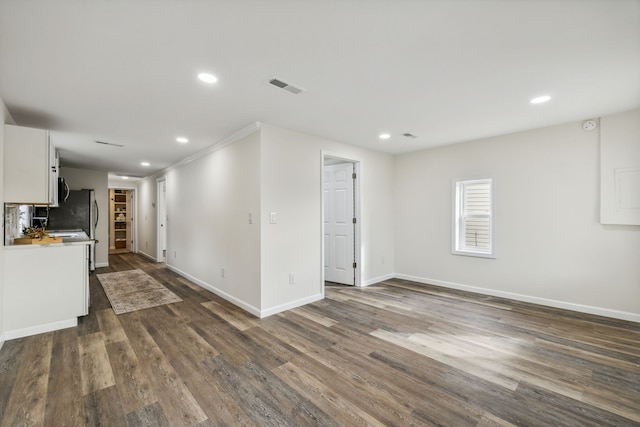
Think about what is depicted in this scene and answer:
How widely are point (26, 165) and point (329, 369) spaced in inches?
146

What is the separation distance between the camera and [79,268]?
10.7ft

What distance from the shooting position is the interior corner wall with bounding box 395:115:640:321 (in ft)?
11.0

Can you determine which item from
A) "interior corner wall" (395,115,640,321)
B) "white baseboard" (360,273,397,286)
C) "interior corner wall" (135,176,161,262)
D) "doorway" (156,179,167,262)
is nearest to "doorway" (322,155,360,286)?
"white baseboard" (360,273,397,286)

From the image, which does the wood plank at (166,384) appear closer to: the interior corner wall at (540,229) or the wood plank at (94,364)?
the wood plank at (94,364)

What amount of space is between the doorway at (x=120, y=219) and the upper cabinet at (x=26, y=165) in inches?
284

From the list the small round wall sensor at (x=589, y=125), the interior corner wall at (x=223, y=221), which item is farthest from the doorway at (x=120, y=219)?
the small round wall sensor at (x=589, y=125)

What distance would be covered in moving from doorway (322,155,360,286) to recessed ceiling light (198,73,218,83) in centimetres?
258

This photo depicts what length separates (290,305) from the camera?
373cm

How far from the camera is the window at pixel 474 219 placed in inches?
171

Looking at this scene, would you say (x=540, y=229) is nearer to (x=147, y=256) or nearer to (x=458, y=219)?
(x=458, y=219)

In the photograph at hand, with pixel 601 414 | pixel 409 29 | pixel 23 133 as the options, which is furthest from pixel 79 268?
pixel 601 414

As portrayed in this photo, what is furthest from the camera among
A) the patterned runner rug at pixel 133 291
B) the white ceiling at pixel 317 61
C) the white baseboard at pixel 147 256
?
the white baseboard at pixel 147 256

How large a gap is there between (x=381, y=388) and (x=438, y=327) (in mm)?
1395

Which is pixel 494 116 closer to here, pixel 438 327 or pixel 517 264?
pixel 517 264
